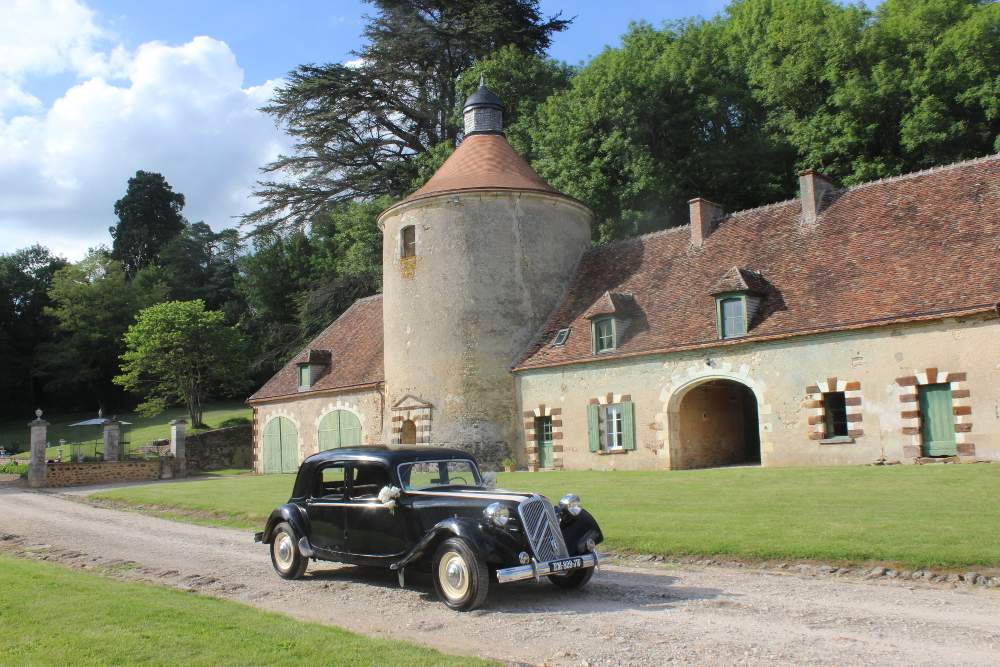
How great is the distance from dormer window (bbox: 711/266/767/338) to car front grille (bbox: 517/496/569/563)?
43.4 ft

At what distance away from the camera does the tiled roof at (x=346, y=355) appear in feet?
96.0

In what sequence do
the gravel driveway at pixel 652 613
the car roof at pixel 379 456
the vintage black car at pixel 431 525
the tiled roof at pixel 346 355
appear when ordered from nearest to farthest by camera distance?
the gravel driveway at pixel 652 613, the vintage black car at pixel 431 525, the car roof at pixel 379 456, the tiled roof at pixel 346 355

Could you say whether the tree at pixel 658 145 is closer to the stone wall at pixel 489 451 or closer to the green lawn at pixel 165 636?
the stone wall at pixel 489 451

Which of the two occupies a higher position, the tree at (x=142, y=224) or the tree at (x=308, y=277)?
the tree at (x=142, y=224)

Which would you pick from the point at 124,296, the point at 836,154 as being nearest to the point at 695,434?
the point at 836,154

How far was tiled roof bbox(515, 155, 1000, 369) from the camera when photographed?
17.9 meters

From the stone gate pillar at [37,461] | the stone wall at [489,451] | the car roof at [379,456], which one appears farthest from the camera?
the stone gate pillar at [37,461]

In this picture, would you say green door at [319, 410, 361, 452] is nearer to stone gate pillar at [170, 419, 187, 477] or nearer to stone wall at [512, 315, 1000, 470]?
stone gate pillar at [170, 419, 187, 477]

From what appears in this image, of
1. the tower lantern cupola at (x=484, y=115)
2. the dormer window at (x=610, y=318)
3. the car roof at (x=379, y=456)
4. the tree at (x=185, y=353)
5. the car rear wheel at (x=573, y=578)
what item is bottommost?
the car rear wheel at (x=573, y=578)

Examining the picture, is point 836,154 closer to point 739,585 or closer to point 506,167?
point 506,167


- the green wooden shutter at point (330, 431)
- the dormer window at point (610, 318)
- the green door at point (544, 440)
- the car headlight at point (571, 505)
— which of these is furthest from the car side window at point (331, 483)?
the green wooden shutter at point (330, 431)

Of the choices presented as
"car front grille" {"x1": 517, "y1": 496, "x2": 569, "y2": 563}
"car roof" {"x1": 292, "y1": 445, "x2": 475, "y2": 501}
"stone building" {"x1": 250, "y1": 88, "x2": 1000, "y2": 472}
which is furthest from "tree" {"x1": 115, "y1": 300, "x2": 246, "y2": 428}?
"car front grille" {"x1": 517, "y1": 496, "x2": 569, "y2": 563}

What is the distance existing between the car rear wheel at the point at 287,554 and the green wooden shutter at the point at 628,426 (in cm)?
1370

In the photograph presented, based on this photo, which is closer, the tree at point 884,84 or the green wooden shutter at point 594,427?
the green wooden shutter at point 594,427
